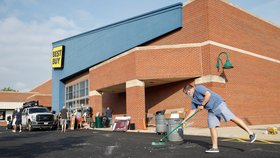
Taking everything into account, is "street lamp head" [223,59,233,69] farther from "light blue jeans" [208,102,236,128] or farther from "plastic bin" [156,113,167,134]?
"light blue jeans" [208,102,236,128]

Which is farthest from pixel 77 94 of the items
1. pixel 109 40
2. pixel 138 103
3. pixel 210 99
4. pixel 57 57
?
pixel 210 99

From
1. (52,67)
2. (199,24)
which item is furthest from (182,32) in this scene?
(52,67)

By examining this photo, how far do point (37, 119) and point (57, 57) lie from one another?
625 inches

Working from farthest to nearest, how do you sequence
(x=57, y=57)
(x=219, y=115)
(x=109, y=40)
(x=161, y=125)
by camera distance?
(x=57, y=57) < (x=109, y=40) < (x=161, y=125) < (x=219, y=115)

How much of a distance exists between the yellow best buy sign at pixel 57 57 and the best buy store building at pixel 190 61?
34.9 feet

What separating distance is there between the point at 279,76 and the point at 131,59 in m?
14.1

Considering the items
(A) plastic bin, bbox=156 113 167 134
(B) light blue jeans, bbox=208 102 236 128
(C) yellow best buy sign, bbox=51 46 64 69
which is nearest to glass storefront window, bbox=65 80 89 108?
(C) yellow best buy sign, bbox=51 46 64 69

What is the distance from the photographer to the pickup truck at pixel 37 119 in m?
24.4

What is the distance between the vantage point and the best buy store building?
803 inches

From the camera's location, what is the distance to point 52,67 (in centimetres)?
3969

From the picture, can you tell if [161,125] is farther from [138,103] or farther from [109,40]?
[109,40]

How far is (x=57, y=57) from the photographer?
38875 millimetres

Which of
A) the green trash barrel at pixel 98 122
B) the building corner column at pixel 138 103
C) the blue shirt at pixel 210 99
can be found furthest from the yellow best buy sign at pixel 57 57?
the blue shirt at pixel 210 99

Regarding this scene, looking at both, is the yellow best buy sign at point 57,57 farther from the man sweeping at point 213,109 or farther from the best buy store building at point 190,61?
the man sweeping at point 213,109
